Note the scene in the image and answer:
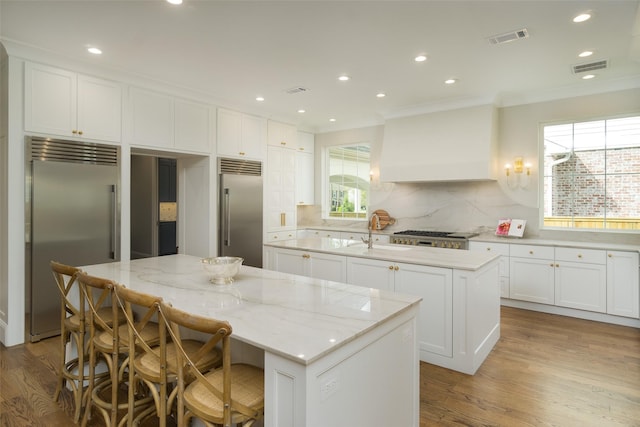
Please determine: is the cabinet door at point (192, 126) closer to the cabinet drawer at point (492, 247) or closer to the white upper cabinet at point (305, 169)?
the white upper cabinet at point (305, 169)

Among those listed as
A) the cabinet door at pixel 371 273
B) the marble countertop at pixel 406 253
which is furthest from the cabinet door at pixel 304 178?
the cabinet door at pixel 371 273

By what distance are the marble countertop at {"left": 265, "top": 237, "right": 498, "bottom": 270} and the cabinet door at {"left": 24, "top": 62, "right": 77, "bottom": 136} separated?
250 cm

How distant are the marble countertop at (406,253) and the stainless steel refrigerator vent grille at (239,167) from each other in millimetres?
1628

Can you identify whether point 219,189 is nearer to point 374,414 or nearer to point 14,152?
point 14,152

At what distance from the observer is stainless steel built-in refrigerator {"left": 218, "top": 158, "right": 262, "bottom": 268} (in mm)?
5121

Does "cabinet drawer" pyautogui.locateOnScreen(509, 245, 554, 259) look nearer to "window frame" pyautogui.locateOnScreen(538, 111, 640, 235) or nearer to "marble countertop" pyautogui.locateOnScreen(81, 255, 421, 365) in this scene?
"window frame" pyautogui.locateOnScreen(538, 111, 640, 235)

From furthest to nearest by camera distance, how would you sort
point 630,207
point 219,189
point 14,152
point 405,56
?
point 219,189 → point 630,207 → point 405,56 → point 14,152

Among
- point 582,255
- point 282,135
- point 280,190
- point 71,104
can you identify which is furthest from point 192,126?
point 582,255

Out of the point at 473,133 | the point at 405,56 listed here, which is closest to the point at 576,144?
the point at 473,133

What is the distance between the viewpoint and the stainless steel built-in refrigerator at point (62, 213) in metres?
3.41

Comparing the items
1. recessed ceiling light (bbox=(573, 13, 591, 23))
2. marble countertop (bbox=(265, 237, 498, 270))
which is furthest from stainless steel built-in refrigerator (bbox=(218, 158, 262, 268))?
recessed ceiling light (bbox=(573, 13, 591, 23))

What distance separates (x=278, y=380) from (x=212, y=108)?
4459 mm

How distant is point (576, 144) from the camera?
4727 mm

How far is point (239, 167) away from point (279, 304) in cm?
386
